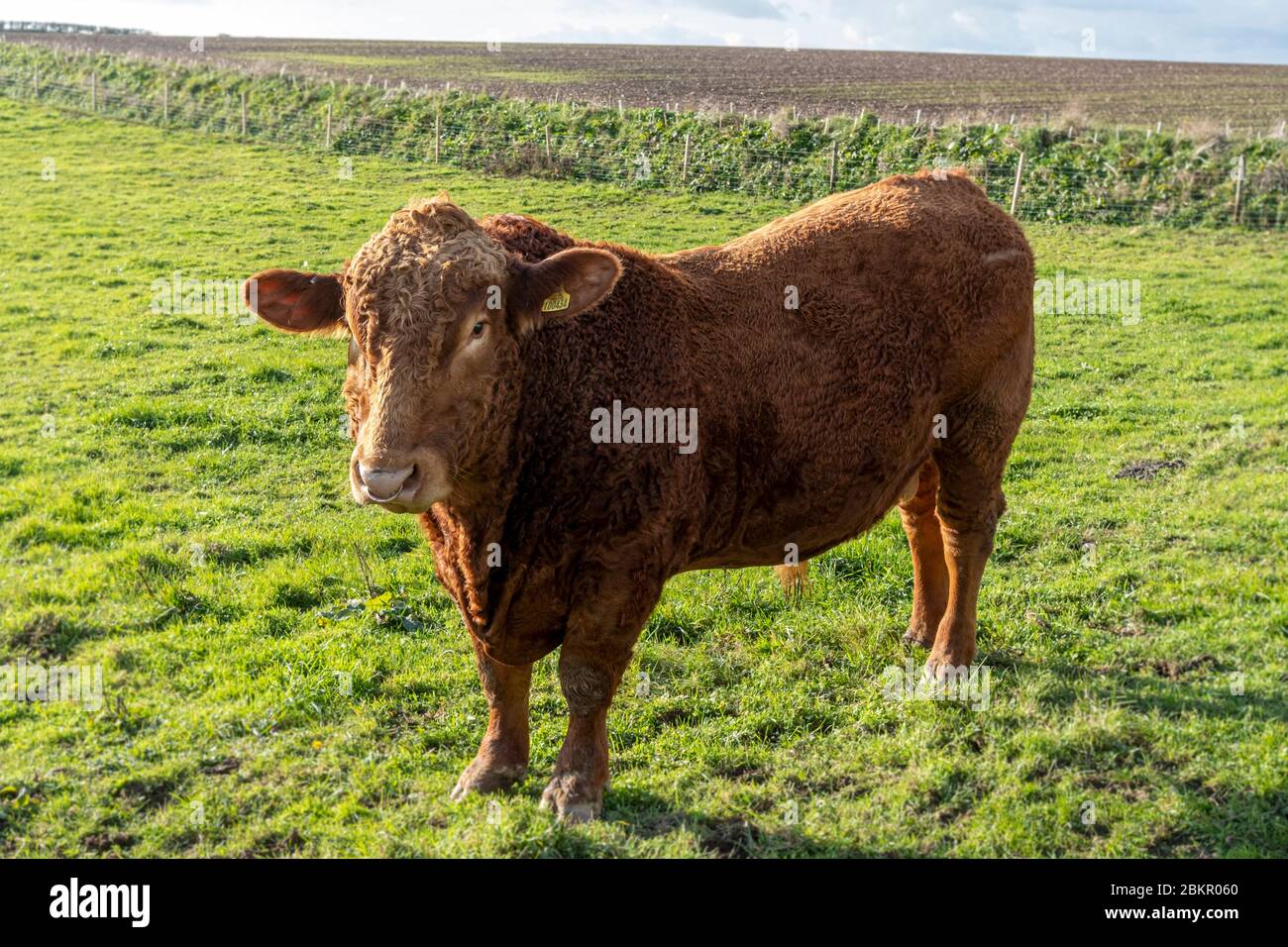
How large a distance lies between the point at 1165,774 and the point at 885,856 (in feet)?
5.06

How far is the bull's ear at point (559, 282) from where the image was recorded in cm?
418

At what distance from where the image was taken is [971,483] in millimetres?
5926

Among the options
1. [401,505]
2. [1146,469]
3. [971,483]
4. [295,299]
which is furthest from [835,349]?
[1146,469]

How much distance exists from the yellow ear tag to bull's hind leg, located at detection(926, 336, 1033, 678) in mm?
2441

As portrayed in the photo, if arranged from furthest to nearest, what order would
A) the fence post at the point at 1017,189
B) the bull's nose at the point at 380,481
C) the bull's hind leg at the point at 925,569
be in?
1. the fence post at the point at 1017,189
2. the bull's hind leg at the point at 925,569
3. the bull's nose at the point at 380,481

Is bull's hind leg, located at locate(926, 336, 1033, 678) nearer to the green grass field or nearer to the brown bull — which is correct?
the brown bull

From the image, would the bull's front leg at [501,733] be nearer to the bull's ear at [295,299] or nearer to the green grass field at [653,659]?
the green grass field at [653,659]

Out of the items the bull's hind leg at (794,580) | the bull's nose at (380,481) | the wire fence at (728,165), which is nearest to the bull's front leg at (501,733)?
the bull's nose at (380,481)

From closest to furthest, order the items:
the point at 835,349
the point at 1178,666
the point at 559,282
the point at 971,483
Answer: the point at 559,282
the point at 835,349
the point at 971,483
the point at 1178,666

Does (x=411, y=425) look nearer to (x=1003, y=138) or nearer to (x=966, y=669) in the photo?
(x=966, y=669)

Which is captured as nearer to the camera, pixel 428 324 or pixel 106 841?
pixel 428 324

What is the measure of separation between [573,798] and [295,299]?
2416mm

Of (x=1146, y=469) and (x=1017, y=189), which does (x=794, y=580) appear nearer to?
(x=1146, y=469)
